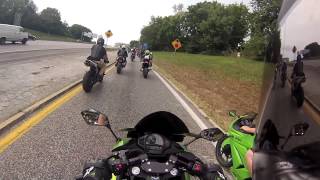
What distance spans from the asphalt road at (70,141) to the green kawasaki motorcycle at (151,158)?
3100 mm

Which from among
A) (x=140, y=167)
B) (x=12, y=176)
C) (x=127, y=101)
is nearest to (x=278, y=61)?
(x=140, y=167)

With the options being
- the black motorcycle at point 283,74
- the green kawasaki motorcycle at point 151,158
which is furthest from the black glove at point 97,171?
the black motorcycle at point 283,74

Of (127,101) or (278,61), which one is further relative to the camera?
(127,101)

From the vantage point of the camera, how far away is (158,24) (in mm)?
134375

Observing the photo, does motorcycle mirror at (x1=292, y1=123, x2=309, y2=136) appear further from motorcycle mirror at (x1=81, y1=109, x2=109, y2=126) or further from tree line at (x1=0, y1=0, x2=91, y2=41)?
tree line at (x1=0, y1=0, x2=91, y2=41)

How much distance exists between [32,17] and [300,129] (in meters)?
108

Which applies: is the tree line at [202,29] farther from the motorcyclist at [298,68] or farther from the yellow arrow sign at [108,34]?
the motorcyclist at [298,68]

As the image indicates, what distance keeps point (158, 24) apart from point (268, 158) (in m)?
134

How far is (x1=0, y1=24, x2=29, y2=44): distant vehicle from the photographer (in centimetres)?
3781

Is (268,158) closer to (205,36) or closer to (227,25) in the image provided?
(227,25)

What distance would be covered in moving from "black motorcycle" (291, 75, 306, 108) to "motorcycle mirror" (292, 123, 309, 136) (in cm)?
6

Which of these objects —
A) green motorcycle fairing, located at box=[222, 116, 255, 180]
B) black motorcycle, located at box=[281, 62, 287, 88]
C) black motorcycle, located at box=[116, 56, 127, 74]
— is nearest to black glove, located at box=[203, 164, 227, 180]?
black motorcycle, located at box=[281, 62, 287, 88]

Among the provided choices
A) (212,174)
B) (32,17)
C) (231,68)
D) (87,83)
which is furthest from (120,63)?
(32,17)

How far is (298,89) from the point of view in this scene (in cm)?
142
